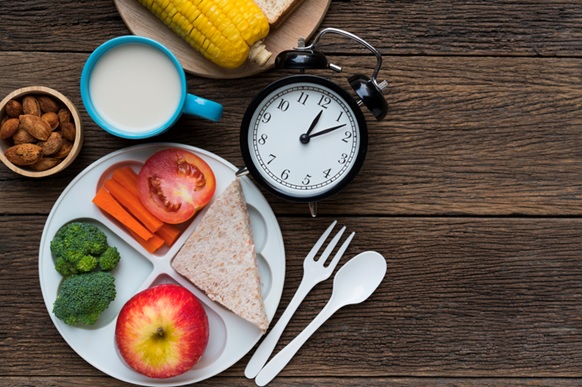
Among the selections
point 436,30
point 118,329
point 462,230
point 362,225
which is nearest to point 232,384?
point 118,329

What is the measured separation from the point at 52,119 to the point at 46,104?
38 mm

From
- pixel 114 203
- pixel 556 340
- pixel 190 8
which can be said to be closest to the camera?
pixel 190 8

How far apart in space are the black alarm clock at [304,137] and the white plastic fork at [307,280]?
0.16 m

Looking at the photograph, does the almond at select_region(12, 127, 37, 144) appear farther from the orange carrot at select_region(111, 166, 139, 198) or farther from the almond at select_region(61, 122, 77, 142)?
the orange carrot at select_region(111, 166, 139, 198)

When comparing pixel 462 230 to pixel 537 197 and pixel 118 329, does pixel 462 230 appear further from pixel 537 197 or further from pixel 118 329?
pixel 118 329

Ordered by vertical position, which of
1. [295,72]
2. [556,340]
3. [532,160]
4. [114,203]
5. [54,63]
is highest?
[54,63]

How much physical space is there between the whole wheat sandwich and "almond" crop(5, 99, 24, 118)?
0.46 m

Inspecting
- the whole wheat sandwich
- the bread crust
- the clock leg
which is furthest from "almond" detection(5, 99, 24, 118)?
the clock leg

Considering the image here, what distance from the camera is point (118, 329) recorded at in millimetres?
1402

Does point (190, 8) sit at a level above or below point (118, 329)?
above

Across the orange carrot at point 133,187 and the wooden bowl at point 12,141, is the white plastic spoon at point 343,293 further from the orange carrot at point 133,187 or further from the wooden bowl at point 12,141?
the wooden bowl at point 12,141

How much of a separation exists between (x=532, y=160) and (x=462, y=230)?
0.23 meters

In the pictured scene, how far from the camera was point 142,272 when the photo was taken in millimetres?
1502

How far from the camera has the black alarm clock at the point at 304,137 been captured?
1359 millimetres
